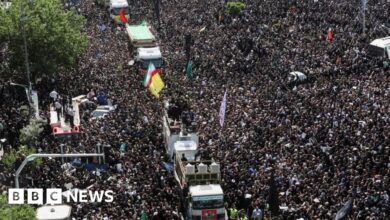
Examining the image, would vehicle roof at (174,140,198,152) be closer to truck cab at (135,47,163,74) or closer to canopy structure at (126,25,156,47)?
truck cab at (135,47,163,74)

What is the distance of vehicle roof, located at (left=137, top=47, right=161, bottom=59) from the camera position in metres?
47.6

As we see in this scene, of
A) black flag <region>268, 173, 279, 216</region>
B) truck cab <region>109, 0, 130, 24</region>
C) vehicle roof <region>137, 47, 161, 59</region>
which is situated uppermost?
black flag <region>268, 173, 279, 216</region>

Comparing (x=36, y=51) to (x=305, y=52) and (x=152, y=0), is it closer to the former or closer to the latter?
(x=305, y=52)

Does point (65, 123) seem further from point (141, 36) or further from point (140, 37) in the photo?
point (141, 36)

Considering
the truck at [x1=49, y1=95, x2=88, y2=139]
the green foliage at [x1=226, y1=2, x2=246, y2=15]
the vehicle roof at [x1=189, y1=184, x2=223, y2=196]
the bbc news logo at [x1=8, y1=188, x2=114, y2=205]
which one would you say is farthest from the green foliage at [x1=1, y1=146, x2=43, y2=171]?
the green foliage at [x1=226, y1=2, x2=246, y2=15]

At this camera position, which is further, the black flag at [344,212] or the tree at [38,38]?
the tree at [38,38]

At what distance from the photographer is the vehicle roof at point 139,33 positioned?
50.8 m

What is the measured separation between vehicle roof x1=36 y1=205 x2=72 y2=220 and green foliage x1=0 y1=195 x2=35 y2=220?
0.25 m

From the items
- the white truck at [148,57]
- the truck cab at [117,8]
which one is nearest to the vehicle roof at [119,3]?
the truck cab at [117,8]

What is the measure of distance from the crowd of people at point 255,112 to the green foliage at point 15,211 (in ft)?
16.1

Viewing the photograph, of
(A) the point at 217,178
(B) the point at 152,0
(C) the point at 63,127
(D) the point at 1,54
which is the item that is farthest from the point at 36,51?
(B) the point at 152,0

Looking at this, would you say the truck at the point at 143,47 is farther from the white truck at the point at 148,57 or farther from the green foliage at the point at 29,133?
the green foliage at the point at 29,133

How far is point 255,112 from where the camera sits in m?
37.1

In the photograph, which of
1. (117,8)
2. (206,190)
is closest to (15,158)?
(206,190)
